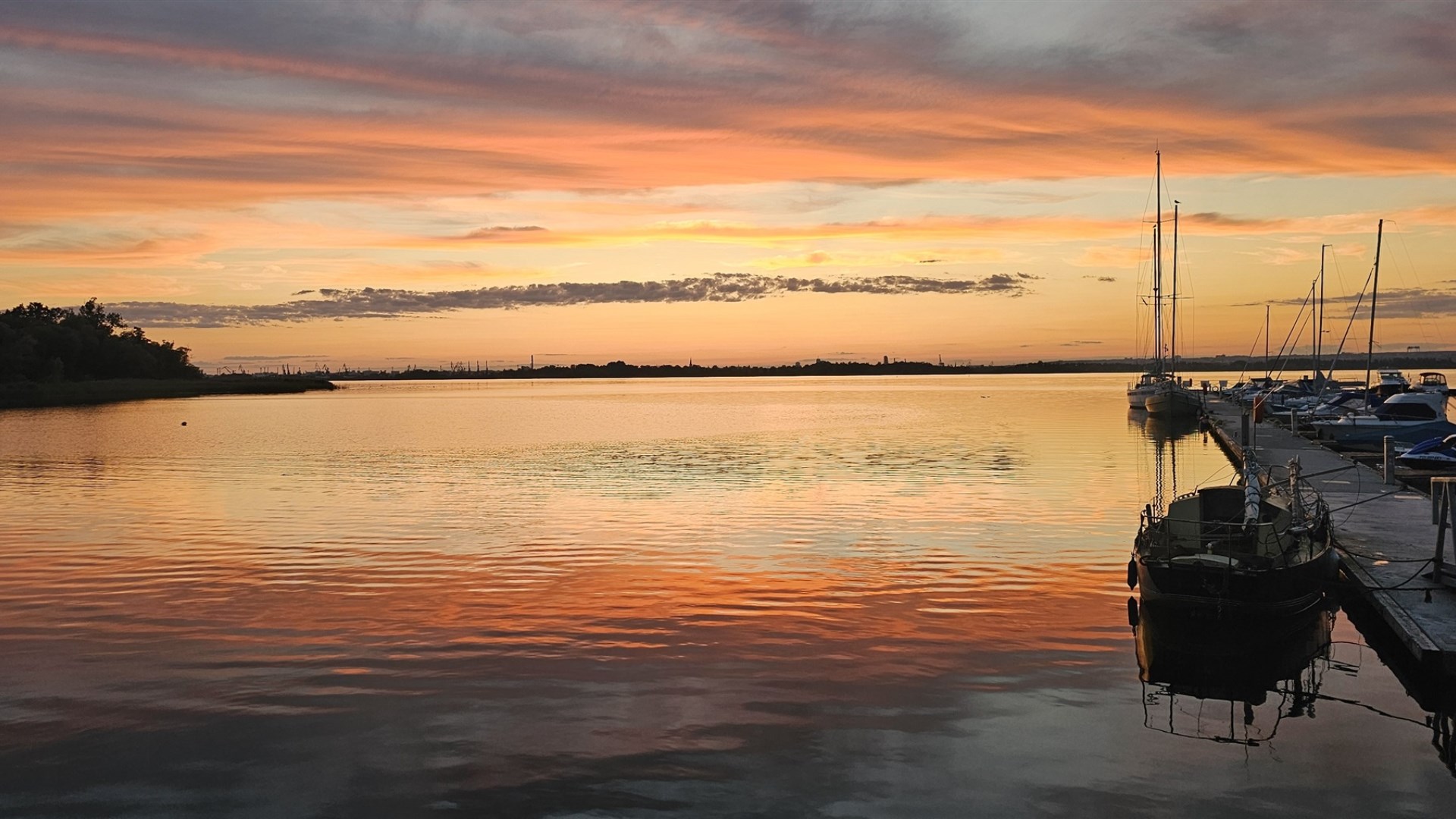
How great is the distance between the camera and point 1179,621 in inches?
772

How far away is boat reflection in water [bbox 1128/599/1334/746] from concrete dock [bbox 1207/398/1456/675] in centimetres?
131

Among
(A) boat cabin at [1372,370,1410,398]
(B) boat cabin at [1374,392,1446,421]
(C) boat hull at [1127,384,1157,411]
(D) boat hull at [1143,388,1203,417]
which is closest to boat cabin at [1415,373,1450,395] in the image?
(A) boat cabin at [1372,370,1410,398]

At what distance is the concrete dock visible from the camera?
16.7 m

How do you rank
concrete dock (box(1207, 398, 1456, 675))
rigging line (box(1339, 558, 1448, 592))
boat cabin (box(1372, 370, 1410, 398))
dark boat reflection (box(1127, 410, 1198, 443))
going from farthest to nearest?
1. boat cabin (box(1372, 370, 1410, 398))
2. dark boat reflection (box(1127, 410, 1198, 443))
3. rigging line (box(1339, 558, 1448, 592))
4. concrete dock (box(1207, 398, 1456, 675))

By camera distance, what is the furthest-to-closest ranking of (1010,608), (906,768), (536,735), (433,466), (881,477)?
(433,466)
(881,477)
(1010,608)
(536,735)
(906,768)

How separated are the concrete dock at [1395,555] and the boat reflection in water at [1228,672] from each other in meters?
1.31

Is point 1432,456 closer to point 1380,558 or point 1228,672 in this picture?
point 1380,558

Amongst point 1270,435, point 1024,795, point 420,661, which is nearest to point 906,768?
point 1024,795

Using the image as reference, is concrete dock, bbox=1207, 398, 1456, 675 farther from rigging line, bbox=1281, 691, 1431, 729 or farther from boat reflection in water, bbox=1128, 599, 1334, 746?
boat reflection in water, bbox=1128, 599, 1334, 746

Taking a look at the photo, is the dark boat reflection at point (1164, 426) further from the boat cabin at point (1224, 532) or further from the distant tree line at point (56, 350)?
the distant tree line at point (56, 350)

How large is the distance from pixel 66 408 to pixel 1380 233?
140 m

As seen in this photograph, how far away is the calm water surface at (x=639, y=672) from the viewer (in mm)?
12281

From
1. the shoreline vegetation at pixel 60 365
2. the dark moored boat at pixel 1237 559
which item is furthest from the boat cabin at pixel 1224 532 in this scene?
the shoreline vegetation at pixel 60 365

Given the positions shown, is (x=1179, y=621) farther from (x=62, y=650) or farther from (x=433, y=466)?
(x=433, y=466)
